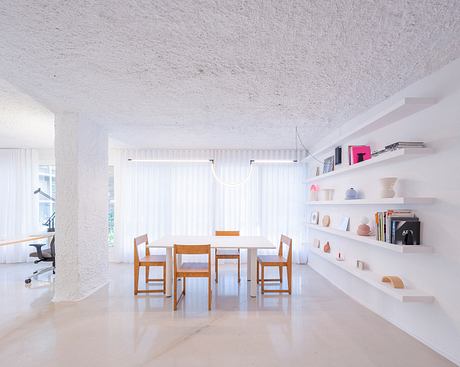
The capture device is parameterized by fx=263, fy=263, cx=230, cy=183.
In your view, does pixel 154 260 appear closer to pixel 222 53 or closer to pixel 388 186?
pixel 222 53

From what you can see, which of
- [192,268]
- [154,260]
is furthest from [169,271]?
[192,268]

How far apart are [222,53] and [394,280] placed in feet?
8.61

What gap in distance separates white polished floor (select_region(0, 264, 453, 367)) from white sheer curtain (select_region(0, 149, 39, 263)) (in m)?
2.22

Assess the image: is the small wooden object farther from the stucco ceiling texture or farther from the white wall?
the stucco ceiling texture

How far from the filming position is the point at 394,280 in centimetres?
258

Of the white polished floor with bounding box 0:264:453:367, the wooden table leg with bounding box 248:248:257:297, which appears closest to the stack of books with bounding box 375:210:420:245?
the white polished floor with bounding box 0:264:453:367

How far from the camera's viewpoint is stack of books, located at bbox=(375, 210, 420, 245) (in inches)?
92.2

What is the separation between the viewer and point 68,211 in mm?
3355

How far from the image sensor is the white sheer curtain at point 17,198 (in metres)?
5.60

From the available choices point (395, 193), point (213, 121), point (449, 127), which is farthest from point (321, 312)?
point (213, 121)

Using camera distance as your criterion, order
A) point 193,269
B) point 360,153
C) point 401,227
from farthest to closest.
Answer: point 193,269 → point 360,153 → point 401,227

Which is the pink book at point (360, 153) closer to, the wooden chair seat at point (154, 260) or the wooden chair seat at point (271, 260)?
the wooden chair seat at point (271, 260)

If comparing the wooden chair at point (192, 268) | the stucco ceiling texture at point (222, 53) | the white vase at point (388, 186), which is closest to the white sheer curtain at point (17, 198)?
the stucco ceiling texture at point (222, 53)

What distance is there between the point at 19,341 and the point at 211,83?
9.97 ft
